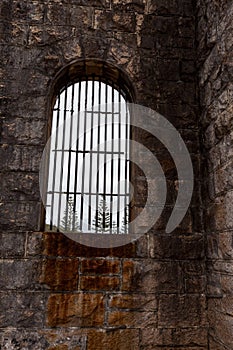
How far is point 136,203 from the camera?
3279mm

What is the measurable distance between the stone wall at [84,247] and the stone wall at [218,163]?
0.14 m

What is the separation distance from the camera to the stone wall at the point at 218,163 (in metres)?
2.82

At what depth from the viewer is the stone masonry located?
2979mm

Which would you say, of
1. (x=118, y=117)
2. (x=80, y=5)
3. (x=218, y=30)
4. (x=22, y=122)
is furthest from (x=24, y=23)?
(x=218, y=30)

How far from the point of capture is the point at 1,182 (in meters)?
3.21

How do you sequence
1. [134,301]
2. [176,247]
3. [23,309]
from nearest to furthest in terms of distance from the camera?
[23,309] < [134,301] < [176,247]

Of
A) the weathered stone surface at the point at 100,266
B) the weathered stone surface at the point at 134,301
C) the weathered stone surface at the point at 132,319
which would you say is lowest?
the weathered stone surface at the point at 132,319

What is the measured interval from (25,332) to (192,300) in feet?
4.77

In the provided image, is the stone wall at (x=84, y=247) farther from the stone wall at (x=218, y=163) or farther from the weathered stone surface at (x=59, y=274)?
the stone wall at (x=218, y=163)

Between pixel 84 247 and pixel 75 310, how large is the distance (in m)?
0.53

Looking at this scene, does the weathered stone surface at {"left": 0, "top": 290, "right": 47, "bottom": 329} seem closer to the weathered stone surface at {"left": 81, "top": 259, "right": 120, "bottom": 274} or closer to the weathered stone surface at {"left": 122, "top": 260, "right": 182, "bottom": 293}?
the weathered stone surface at {"left": 81, "top": 259, "right": 120, "bottom": 274}

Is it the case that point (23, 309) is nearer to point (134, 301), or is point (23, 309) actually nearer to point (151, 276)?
point (134, 301)

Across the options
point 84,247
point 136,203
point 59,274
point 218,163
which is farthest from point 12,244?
point 218,163

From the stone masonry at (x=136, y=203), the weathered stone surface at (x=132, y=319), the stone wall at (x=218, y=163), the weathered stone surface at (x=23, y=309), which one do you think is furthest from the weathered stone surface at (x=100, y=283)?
the stone wall at (x=218, y=163)
